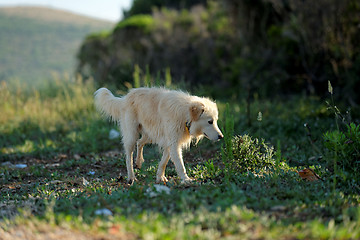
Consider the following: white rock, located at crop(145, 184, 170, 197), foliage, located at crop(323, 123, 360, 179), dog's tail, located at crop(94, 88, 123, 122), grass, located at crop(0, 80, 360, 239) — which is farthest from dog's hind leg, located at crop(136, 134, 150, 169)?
foliage, located at crop(323, 123, 360, 179)

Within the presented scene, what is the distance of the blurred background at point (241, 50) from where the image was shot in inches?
437

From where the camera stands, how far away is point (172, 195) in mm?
4312

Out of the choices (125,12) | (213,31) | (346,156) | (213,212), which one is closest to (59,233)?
(213,212)

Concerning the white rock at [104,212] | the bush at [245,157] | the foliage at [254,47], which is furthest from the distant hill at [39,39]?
the white rock at [104,212]

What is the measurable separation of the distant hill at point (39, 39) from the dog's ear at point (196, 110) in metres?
31.5

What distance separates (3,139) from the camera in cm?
1032

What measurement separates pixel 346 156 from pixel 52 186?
415 cm

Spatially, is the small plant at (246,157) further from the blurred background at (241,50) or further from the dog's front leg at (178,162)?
the blurred background at (241,50)

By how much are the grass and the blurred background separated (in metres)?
2.25

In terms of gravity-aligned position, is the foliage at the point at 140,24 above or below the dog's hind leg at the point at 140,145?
above

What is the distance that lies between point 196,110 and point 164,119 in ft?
1.78

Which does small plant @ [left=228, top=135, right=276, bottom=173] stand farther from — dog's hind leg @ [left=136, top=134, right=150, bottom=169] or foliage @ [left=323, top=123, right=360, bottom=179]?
dog's hind leg @ [left=136, top=134, right=150, bottom=169]

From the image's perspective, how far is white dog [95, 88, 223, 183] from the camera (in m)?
5.34

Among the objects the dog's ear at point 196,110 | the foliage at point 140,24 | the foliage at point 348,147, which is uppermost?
the foliage at point 140,24
